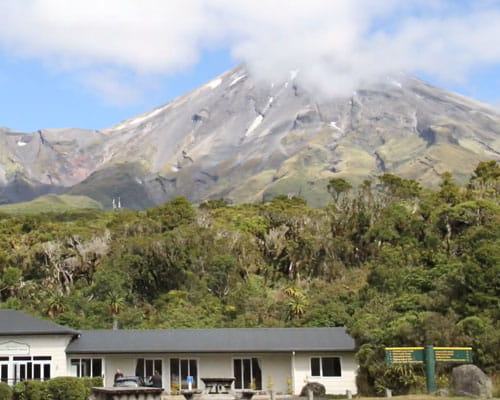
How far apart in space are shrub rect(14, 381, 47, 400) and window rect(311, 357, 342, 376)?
442 inches

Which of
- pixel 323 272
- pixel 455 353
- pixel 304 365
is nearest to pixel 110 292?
pixel 323 272

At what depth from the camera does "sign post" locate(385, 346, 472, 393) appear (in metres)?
25.0

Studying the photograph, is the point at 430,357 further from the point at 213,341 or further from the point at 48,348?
the point at 48,348

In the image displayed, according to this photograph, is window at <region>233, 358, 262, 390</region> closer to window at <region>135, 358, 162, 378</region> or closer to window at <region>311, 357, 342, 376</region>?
window at <region>311, 357, 342, 376</region>

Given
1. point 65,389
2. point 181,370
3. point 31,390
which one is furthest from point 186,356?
point 31,390

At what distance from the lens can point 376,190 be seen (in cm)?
6075

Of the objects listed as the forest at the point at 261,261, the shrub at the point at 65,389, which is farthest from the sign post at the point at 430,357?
the shrub at the point at 65,389

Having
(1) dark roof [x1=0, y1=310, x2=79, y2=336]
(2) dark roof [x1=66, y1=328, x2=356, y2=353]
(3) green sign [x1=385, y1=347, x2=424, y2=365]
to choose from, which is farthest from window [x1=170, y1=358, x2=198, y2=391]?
(3) green sign [x1=385, y1=347, x2=424, y2=365]

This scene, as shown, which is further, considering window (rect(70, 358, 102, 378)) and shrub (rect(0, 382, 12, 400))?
window (rect(70, 358, 102, 378))

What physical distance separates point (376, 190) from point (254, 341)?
2845 centimetres

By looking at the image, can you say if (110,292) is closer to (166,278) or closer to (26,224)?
(166,278)

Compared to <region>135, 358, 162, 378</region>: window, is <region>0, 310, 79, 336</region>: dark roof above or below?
above

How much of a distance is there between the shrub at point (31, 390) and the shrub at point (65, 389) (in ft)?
0.84

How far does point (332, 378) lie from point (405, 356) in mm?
8152
